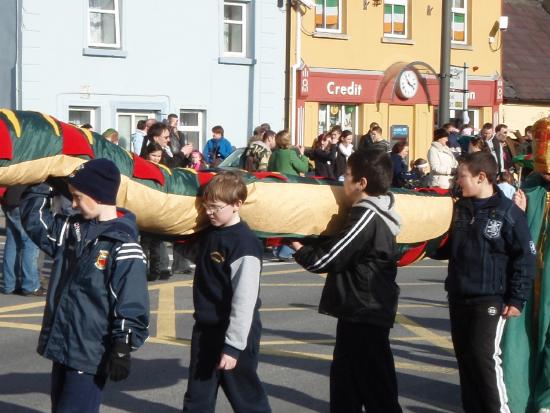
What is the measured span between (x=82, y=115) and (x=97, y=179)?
2076 centimetres

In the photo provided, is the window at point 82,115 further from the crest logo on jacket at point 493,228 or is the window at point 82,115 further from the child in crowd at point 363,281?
the child in crowd at point 363,281

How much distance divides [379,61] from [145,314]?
25.8 meters

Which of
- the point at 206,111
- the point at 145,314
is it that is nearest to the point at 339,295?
the point at 145,314

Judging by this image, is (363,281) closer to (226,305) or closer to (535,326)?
(226,305)

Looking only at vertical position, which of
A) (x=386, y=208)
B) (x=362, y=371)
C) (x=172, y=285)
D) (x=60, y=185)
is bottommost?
(x=172, y=285)

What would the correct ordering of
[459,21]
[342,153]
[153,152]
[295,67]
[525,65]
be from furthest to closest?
[525,65] < [459,21] < [295,67] < [342,153] < [153,152]

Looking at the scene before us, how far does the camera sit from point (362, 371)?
6.29m

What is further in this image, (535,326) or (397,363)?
(397,363)

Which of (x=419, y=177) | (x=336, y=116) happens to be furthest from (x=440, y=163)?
(x=336, y=116)

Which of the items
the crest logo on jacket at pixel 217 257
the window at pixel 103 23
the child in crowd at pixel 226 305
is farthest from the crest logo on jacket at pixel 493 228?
the window at pixel 103 23

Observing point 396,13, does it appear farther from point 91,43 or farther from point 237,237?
point 237,237

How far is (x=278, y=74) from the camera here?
28.5 metres

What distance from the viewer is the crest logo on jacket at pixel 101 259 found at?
5.47 metres

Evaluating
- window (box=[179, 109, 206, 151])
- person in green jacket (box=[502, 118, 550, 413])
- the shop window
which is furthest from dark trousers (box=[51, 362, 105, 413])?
the shop window
